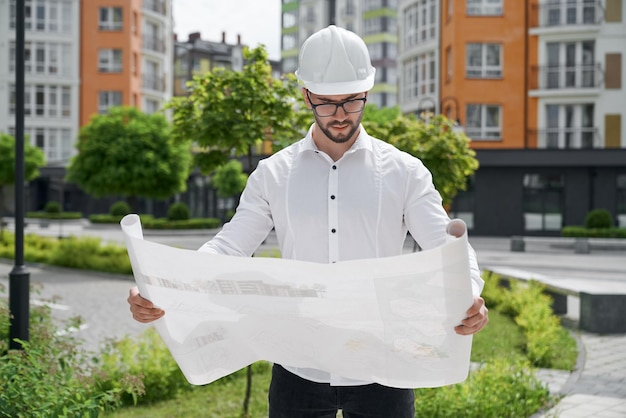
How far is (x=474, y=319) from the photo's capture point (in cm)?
248

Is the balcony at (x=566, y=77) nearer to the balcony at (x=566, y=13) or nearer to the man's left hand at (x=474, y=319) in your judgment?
the balcony at (x=566, y=13)

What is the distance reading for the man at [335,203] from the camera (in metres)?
2.78

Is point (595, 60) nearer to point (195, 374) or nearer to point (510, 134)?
point (510, 134)

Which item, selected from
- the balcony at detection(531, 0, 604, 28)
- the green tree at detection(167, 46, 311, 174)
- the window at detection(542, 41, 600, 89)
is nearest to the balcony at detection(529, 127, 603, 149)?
the window at detection(542, 41, 600, 89)

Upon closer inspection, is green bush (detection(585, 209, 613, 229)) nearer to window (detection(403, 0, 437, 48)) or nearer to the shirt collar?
window (detection(403, 0, 437, 48))

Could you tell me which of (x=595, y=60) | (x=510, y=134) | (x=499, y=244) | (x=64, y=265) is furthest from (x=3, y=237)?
(x=595, y=60)

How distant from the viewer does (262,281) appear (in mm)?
2689

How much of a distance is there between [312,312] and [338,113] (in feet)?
2.24

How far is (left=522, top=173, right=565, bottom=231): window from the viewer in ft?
124

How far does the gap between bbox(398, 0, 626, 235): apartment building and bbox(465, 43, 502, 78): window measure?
48mm

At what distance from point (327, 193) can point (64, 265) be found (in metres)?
18.8

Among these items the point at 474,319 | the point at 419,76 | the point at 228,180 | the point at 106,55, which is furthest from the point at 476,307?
the point at 106,55

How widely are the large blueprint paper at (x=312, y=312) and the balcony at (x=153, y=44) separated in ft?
189

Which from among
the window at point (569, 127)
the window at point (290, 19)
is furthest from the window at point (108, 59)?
the window at point (290, 19)
